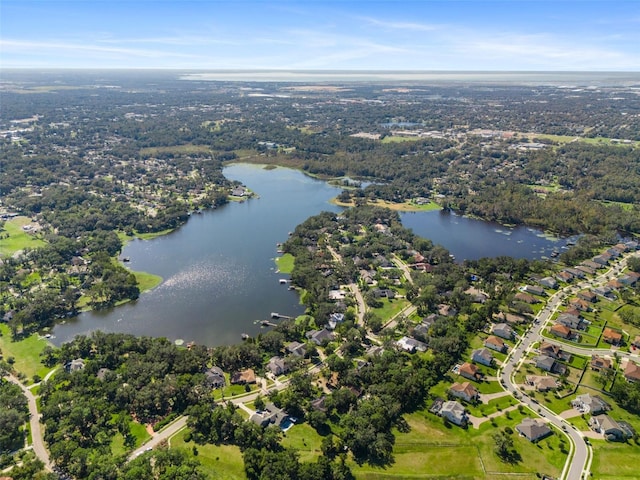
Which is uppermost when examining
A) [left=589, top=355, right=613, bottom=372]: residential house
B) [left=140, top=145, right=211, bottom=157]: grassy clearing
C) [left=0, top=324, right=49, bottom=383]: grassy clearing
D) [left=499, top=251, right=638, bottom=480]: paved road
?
[left=140, top=145, right=211, bottom=157]: grassy clearing

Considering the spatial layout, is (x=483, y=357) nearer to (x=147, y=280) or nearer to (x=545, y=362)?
(x=545, y=362)

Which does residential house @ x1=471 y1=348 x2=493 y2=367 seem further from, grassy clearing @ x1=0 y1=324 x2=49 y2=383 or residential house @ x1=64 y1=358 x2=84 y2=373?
grassy clearing @ x1=0 y1=324 x2=49 y2=383

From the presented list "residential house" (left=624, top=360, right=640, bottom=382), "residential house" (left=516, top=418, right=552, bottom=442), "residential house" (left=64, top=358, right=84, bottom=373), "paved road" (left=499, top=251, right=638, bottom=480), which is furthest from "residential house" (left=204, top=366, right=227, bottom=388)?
"residential house" (left=624, top=360, right=640, bottom=382)

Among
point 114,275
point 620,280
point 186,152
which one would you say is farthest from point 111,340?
point 186,152

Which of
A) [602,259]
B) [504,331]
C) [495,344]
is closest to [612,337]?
[504,331]

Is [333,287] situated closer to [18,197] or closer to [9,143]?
[18,197]

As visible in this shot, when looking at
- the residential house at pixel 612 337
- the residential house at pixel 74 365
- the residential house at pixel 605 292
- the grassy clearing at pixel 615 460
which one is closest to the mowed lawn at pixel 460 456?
the grassy clearing at pixel 615 460
